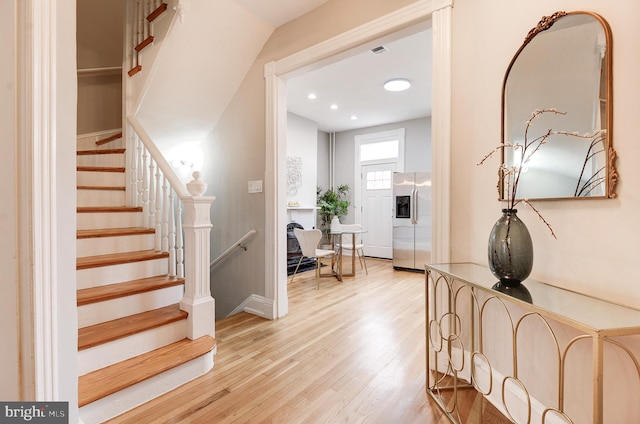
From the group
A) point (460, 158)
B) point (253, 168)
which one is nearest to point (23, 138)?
point (253, 168)

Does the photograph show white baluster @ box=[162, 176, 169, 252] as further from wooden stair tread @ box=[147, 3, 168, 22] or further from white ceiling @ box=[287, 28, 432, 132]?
white ceiling @ box=[287, 28, 432, 132]

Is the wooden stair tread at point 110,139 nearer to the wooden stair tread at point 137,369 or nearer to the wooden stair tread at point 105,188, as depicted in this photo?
the wooden stair tread at point 105,188

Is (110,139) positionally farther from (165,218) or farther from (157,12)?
(165,218)

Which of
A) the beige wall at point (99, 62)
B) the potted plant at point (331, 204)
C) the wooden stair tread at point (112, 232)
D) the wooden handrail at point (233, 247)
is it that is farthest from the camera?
the potted plant at point (331, 204)

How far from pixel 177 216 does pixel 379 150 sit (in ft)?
16.0

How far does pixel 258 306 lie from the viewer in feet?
9.56

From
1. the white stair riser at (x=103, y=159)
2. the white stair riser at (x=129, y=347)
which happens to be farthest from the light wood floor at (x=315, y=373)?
the white stair riser at (x=103, y=159)

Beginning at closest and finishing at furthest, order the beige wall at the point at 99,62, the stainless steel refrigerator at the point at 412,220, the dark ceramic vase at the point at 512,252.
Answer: the dark ceramic vase at the point at 512,252
the beige wall at the point at 99,62
the stainless steel refrigerator at the point at 412,220

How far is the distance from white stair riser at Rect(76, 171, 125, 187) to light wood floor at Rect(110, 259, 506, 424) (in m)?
1.70

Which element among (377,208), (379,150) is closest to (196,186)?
(377,208)

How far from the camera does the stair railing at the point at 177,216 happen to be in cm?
203

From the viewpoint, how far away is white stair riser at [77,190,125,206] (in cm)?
258

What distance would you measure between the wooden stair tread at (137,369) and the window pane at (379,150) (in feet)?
16.9

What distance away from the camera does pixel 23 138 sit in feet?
3.66
